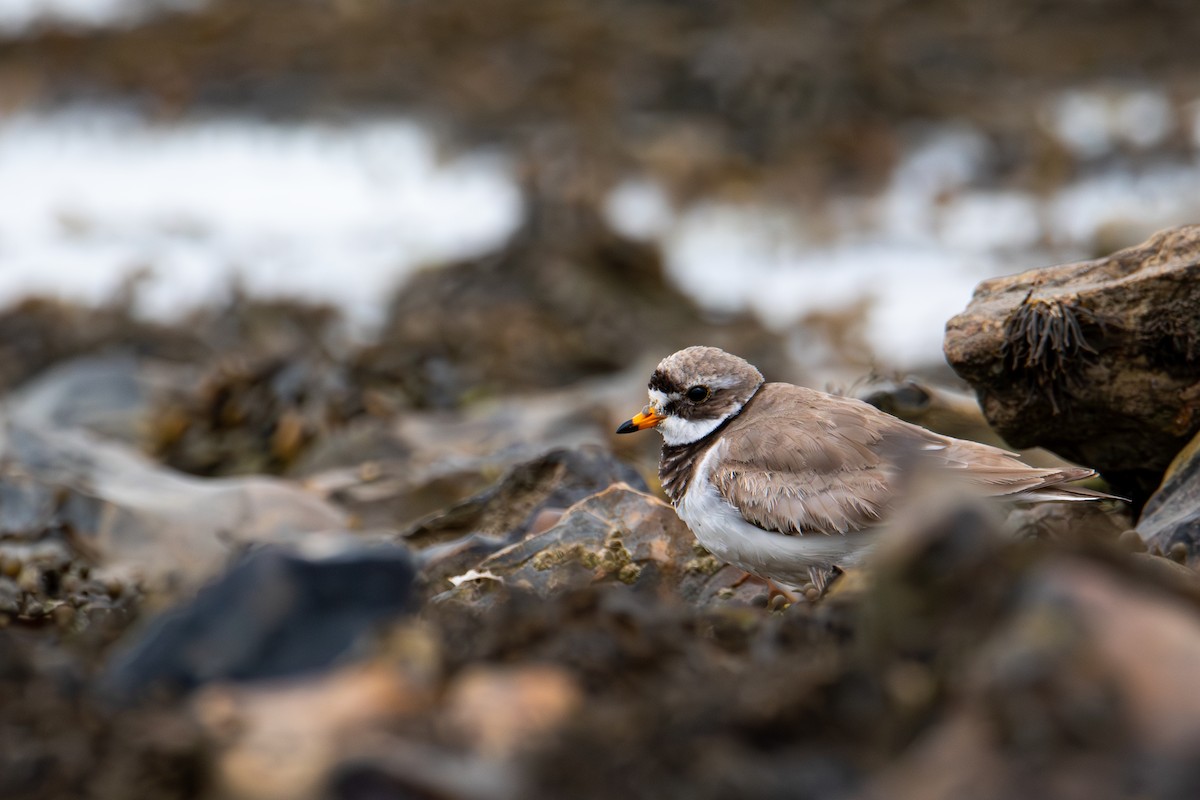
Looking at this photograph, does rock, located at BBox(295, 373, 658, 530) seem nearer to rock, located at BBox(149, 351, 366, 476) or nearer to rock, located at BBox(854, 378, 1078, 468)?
rock, located at BBox(149, 351, 366, 476)

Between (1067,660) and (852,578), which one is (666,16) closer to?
(852,578)

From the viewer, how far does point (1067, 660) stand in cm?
197

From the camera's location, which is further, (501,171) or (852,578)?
(501,171)

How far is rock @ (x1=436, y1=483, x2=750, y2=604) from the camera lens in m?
3.74

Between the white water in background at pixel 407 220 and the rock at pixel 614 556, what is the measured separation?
212 inches

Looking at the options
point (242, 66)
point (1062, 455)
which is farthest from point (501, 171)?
point (1062, 455)

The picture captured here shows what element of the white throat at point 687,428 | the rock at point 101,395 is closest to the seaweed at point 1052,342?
the white throat at point 687,428

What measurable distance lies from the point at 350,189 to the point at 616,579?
9.15 metres

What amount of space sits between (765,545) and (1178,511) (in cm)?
114

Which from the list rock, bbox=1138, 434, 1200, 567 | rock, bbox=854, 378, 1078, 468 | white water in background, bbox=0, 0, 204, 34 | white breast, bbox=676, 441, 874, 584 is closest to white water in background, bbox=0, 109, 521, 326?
white water in background, bbox=0, 0, 204, 34

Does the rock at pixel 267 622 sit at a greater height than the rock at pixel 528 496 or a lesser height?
greater

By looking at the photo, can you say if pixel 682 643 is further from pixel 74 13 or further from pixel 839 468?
pixel 74 13

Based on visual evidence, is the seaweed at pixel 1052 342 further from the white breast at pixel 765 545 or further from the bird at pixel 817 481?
the white breast at pixel 765 545

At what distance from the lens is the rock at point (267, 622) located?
245cm
